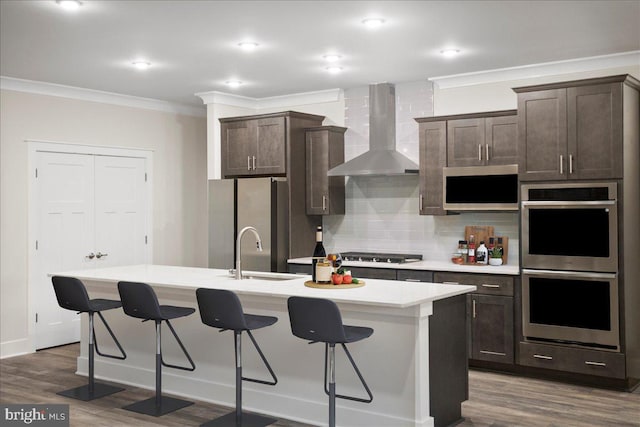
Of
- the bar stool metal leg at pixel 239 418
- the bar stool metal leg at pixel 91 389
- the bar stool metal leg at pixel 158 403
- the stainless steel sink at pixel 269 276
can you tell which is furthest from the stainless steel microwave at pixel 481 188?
the bar stool metal leg at pixel 91 389

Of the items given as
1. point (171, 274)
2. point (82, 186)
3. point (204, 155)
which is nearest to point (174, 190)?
point (204, 155)

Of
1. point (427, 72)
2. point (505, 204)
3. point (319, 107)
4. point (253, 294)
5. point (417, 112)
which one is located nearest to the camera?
point (253, 294)

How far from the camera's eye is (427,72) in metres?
6.30

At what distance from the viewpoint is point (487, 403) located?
4789mm

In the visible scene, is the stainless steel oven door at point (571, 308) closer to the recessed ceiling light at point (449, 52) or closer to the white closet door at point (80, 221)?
the recessed ceiling light at point (449, 52)

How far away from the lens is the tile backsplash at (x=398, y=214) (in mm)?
6512

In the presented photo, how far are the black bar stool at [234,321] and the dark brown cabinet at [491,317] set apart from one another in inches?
81.0

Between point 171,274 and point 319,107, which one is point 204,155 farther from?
point 171,274

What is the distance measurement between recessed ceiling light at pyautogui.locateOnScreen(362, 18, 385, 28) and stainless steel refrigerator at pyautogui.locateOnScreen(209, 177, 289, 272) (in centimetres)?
248

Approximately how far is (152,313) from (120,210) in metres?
3.30

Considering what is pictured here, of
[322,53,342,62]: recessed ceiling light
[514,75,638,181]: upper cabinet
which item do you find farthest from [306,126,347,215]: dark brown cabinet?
[514,75,638,181]: upper cabinet

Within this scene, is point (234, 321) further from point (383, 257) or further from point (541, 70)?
point (541, 70)

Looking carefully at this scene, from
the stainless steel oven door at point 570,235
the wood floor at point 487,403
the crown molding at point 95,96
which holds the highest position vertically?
the crown molding at point 95,96

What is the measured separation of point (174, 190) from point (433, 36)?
4.21 m
